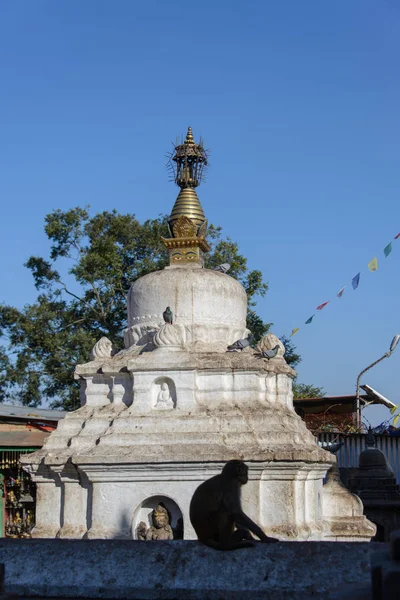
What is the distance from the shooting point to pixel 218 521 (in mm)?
8414

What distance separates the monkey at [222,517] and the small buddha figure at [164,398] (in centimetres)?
645

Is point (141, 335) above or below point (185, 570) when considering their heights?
above

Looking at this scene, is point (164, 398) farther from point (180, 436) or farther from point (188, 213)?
point (188, 213)

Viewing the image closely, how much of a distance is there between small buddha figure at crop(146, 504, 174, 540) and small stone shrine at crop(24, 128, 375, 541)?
2 centimetres

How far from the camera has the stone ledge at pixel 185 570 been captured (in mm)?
7371

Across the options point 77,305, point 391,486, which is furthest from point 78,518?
point 77,305

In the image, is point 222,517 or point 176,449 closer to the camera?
point 222,517

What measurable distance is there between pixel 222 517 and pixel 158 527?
6.03 m

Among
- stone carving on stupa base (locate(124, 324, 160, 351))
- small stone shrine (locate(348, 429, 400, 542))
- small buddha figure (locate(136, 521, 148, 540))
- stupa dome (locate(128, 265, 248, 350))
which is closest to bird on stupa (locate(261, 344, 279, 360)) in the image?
stupa dome (locate(128, 265, 248, 350))

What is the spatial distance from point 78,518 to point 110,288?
64.9 ft

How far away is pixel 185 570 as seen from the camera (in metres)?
7.71

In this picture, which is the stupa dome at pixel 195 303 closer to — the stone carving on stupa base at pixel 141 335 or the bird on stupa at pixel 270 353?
the stone carving on stupa base at pixel 141 335

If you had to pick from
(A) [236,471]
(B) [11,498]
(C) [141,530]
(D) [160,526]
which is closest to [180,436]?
(D) [160,526]

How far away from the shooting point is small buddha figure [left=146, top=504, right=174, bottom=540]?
1402 centimetres
